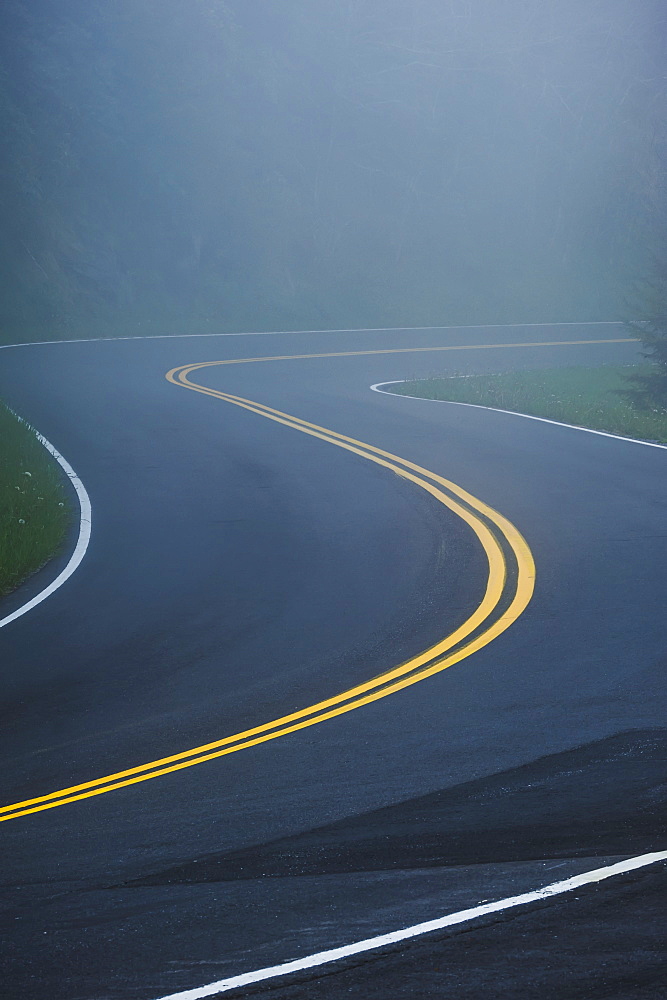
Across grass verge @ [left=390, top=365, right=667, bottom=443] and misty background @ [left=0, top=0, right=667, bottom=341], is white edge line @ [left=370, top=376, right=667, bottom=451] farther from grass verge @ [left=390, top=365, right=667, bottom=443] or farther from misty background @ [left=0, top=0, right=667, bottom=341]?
misty background @ [left=0, top=0, right=667, bottom=341]

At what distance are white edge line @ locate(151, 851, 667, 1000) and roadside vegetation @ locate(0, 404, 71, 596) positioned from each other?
24.1ft

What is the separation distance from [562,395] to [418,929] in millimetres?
23601

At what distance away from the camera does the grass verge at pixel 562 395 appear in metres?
21.2

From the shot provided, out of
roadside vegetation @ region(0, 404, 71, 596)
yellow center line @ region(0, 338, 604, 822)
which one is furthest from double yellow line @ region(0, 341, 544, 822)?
roadside vegetation @ region(0, 404, 71, 596)

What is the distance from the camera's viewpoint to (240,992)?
12.9 feet

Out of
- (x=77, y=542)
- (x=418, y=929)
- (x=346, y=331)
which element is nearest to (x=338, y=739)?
(x=418, y=929)

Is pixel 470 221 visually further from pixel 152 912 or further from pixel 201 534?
pixel 152 912

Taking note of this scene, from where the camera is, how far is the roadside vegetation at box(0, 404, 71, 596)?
11.6m

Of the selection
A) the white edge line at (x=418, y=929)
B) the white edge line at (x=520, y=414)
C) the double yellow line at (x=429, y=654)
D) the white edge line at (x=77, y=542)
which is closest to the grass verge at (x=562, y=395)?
the white edge line at (x=520, y=414)

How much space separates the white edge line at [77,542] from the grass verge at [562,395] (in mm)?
10345

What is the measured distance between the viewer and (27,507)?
44.7 feet

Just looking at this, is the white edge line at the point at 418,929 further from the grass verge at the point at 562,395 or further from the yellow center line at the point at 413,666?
the grass verge at the point at 562,395

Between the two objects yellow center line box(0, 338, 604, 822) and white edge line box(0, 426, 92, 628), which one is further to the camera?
white edge line box(0, 426, 92, 628)

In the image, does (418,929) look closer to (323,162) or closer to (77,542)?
(77,542)
